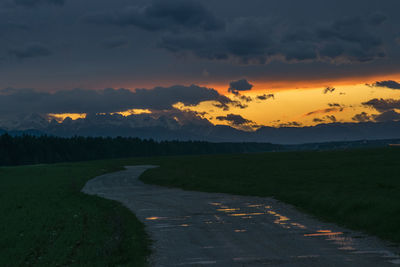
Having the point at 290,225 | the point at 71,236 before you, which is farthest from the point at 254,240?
the point at 71,236

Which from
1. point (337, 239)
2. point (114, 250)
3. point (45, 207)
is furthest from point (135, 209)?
point (337, 239)

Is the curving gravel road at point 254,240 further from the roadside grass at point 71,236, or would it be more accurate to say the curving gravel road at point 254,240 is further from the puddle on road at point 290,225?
the roadside grass at point 71,236

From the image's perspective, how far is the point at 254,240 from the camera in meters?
21.0

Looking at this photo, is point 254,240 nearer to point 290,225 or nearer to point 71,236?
point 290,225

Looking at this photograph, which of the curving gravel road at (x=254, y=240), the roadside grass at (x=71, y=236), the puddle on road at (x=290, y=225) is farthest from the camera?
the roadside grass at (x=71, y=236)

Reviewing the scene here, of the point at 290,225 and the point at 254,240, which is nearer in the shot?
the point at 254,240

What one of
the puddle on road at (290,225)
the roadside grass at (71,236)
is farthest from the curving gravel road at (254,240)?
the roadside grass at (71,236)

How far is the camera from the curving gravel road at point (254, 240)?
1688cm

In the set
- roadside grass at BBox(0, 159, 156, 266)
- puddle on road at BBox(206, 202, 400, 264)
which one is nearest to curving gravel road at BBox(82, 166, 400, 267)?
puddle on road at BBox(206, 202, 400, 264)

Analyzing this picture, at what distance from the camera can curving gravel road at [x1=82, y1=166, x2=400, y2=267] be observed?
16875 millimetres

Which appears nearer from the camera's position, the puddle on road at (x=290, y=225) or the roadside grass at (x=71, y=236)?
the puddle on road at (x=290, y=225)

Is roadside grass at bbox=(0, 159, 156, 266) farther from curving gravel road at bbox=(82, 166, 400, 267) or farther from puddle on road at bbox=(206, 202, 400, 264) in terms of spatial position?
puddle on road at bbox=(206, 202, 400, 264)

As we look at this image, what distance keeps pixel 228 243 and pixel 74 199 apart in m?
30.5

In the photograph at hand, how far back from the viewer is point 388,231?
2233cm
